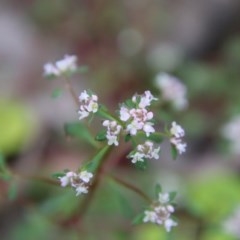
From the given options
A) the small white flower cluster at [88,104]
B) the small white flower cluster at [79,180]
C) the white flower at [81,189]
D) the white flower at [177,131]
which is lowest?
the white flower at [81,189]

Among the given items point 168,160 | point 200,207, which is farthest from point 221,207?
point 168,160

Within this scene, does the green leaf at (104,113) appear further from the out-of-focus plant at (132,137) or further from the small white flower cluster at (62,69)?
the small white flower cluster at (62,69)

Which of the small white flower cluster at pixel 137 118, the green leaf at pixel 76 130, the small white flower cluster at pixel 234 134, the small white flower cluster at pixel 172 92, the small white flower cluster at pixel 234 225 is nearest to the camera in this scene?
the small white flower cluster at pixel 137 118

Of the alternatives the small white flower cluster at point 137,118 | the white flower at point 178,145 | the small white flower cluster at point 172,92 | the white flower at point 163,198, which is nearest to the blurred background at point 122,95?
the small white flower cluster at point 172,92

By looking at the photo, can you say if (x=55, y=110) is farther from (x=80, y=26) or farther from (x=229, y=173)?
(x=229, y=173)

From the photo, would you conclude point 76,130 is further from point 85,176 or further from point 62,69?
point 85,176

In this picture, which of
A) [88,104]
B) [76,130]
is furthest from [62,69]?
[88,104]

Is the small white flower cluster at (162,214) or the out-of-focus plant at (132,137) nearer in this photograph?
the out-of-focus plant at (132,137)
